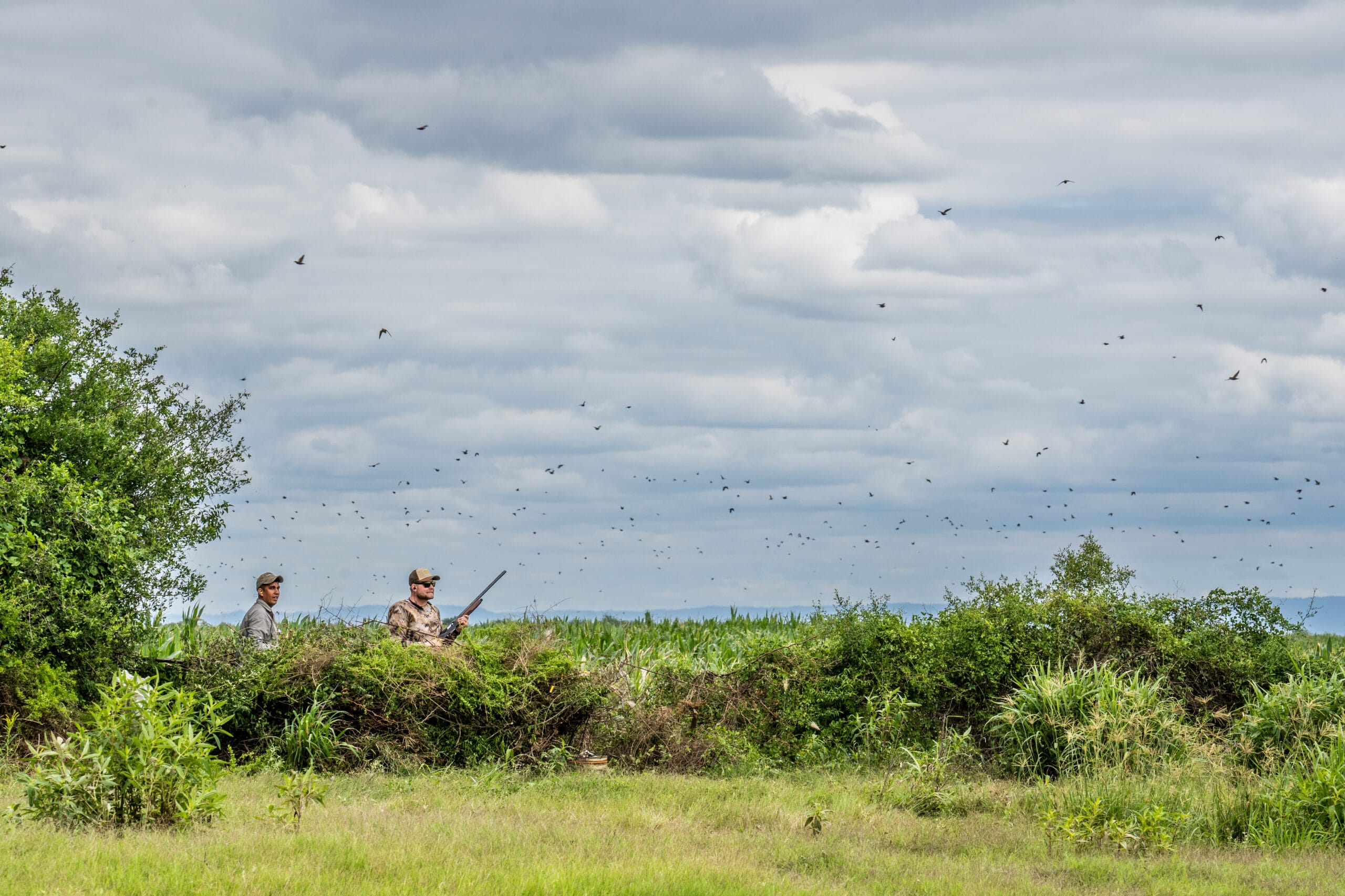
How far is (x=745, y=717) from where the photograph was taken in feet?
49.7

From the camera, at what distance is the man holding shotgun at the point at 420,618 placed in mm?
15156

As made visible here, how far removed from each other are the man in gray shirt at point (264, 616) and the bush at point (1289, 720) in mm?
11438

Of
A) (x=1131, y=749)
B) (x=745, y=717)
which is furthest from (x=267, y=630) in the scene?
(x=1131, y=749)

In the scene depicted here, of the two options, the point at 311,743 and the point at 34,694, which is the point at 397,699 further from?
the point at 34,694

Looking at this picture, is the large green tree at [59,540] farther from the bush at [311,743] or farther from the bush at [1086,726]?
the bush at [1086,726]

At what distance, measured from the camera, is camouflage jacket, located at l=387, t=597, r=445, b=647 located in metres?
15.1

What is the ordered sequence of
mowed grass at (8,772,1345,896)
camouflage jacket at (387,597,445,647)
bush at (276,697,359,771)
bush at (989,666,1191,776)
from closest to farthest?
1. mowed grass at (8,772,1345,896)
2. bush at (989,666,1191,776)
3. bush at (276,697,359,771)
4. camouflage jacket at (387,597,445,647)

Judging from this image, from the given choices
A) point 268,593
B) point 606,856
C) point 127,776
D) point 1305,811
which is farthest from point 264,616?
point 1305,811

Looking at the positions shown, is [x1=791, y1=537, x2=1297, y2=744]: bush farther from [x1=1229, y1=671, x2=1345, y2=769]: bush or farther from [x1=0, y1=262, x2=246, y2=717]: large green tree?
[x1=0, y1=262, x2=246, y2=717]: large green tree

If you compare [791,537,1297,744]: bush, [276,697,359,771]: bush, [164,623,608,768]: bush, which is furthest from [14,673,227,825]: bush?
[791,537,1297,744]: bush

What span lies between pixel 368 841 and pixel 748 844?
3041mm

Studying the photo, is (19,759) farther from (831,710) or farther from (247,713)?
(831,710)

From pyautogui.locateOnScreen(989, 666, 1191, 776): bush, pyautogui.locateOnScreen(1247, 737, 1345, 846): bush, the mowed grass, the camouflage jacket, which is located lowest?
the mowed grass

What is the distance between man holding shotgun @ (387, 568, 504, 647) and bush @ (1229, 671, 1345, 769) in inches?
372
